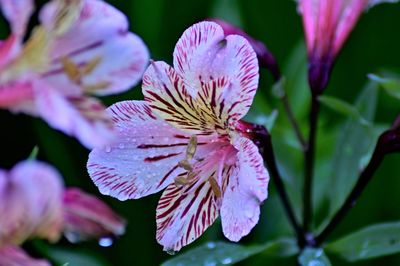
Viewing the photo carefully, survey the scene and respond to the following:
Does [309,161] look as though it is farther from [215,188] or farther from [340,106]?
[215,188]

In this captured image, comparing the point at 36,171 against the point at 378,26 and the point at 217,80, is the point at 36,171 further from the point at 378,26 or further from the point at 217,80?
the point at 378,26

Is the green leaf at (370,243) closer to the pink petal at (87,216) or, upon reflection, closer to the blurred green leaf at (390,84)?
the blurred green leaf at (390,84)

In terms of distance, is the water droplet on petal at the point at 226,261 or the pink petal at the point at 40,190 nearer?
the pink petal at the point at 40,190

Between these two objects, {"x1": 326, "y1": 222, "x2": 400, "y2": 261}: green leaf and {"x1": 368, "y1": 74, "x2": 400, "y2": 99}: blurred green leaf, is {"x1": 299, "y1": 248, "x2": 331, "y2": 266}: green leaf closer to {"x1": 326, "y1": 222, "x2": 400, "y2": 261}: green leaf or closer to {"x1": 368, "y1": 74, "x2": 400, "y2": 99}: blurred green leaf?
{"x1": 326, "y1": 222, "x2": 400, "y2": 261}: green leaf

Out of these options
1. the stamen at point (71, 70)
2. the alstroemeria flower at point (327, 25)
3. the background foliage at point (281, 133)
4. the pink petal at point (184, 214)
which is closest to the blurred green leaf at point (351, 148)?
the background foliage at point (281, 133)

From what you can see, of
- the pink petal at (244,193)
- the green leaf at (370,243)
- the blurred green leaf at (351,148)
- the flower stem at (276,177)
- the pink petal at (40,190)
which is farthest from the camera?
the blurred green leaf at (351,148)

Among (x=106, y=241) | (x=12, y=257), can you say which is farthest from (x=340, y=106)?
(x=12, y=257)

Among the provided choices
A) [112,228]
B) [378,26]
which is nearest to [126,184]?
[112,228]
